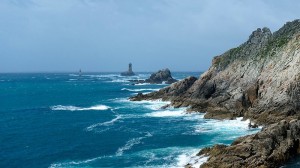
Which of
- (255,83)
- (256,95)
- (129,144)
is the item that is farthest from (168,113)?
(129,144)

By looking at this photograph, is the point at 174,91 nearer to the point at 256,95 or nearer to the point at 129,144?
the point at 256,95

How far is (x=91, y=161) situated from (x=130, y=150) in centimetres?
694

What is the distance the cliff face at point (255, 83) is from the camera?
7038cm

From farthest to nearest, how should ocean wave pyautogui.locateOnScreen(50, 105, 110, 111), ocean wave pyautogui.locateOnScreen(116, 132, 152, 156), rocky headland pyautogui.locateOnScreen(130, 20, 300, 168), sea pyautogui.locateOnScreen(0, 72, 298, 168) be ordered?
ocean wave pyautogui.locateOnScreen(50, 105, 110, 111)
ocean wave pyautogui.locateOnScreen(116, 132, 152, 156)
sea pyautogui.locateOnScreen(0, 72, 298, 168)
rocky headland pyautogui.locateOnScreen(130, 20, 300, 168)

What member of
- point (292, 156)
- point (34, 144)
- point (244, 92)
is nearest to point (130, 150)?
point (34, 144)

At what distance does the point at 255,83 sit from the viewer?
8069 centimetres

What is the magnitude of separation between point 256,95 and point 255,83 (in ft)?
10.6

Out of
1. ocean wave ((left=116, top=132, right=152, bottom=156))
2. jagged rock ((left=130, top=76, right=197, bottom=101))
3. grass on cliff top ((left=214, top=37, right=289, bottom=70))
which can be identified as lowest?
ocean wave ((left=116, top=132, right=152, bottom=156))

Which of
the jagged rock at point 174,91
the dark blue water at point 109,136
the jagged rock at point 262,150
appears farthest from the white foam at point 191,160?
the jagged rock at point 174,91

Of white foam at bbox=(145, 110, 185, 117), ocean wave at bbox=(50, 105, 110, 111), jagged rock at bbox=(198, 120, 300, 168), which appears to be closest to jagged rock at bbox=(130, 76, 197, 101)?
ocean wave at bbox=(50, 105, 110, 111)

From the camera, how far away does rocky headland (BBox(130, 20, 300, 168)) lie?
46.0 m

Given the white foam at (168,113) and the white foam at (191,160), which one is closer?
the white foam at (191,160)

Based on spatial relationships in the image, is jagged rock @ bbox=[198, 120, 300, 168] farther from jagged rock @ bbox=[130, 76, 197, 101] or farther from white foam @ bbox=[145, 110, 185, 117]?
jagged rock @ bbox=[130, 76, 197, 101]

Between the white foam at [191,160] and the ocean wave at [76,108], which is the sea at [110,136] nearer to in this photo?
the white foam at [191,160]
